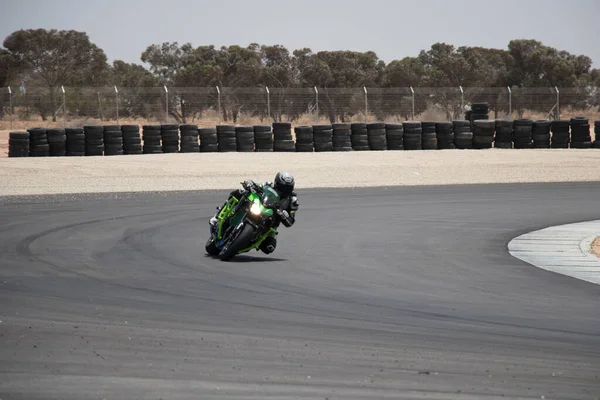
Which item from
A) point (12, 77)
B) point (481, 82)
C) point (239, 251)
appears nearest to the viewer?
point (239, 251)

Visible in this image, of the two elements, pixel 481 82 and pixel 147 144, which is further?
pixel 481 82

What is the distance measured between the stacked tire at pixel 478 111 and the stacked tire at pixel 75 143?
14.3 meters

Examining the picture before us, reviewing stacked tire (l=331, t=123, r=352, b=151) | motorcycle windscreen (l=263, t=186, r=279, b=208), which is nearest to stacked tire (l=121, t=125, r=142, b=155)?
stacked tire (l=331, t=123, r=352, b=151)

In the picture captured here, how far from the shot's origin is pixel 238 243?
1239 cm

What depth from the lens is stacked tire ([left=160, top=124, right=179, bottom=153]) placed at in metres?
32.8

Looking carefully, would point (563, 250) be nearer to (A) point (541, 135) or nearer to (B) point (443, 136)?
(B) point (443, 136)

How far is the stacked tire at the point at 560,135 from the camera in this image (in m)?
35.7

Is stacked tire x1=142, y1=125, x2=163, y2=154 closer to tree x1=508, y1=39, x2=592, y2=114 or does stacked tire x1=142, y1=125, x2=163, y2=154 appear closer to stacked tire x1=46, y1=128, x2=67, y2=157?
stacked tire x1=46, y1=128, x2=67, y2=157

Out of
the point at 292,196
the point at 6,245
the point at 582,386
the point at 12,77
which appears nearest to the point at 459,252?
the point at 292,196

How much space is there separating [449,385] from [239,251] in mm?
6318

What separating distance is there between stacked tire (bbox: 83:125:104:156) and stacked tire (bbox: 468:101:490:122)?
13.7 m

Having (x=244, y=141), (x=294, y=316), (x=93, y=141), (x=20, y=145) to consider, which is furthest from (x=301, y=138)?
(x=294, y=316)

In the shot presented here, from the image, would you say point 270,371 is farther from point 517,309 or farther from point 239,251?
point 239,251

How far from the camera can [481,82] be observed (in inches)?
2766
